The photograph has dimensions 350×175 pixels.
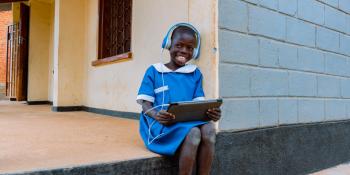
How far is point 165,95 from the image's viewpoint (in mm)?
2357

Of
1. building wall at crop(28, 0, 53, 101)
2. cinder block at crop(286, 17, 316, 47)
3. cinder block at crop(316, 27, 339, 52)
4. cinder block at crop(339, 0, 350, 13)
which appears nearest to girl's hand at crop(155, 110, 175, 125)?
cinder block at crop(286, 17, 316, 47)

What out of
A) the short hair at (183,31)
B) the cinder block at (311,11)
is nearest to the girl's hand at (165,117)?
the short hair at (183,31)

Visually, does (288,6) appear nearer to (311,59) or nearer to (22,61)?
(311,59)

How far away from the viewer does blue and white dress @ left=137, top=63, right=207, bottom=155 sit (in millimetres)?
2207

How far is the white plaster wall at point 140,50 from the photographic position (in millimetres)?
2707

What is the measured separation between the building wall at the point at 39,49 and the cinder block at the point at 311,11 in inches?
254

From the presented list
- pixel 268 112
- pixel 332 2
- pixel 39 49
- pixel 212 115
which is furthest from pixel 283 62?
pixel 39 49

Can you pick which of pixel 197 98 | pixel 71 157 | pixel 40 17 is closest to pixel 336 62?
pixel 197 98

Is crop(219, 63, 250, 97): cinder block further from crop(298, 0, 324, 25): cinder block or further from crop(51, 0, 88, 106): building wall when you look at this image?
crop(51, 0, 88, 106): building wall

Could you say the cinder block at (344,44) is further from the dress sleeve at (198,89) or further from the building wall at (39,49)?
the building wall at (39,49)

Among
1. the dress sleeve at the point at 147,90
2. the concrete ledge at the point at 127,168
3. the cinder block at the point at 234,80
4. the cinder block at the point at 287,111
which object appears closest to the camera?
the concrete ledge at the point at 127,168

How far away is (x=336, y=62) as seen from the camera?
4.19 m

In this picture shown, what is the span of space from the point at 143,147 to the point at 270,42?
1.64m

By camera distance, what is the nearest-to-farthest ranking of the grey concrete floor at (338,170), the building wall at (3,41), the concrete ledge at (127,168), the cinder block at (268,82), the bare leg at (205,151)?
1. the concrete ledge at (127,168)
2. the bare leg at (205,151)
3. the cinder block at (268,82)
4. the grey concrete floor at (338,170)
5. the building wall at (3,41)
